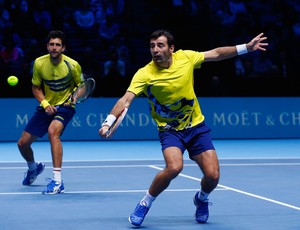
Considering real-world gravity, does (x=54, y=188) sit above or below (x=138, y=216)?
below

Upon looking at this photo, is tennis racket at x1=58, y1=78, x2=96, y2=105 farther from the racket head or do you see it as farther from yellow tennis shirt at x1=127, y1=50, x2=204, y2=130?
yellow tennis shirt at x1=127, y1=50, x2=204, y2=130

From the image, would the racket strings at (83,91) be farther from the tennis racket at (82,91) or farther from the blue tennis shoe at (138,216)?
the blue tennis shoe at (138,216)

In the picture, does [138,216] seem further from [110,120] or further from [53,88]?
[53,88]

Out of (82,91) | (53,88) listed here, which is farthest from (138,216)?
(53,88)

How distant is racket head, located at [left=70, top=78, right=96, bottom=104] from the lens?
31.4 ft

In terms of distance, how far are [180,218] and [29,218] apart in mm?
1363

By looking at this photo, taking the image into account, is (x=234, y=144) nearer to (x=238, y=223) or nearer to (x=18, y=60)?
(x=18, y=60)

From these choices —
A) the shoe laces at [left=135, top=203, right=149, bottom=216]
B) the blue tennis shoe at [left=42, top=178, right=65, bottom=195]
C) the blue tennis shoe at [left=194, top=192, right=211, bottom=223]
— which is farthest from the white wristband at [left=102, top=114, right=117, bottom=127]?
the blue tennis shoe at [left=42, top=178, right=65, bottom=195]

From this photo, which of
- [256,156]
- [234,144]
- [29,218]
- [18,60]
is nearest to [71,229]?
[29,218]

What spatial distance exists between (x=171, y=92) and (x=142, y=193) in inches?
89.0

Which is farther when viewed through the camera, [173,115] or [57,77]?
[57,77]

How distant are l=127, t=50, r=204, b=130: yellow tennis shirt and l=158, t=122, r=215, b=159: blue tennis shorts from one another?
5cm

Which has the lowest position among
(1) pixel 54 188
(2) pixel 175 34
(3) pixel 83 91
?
(2) pixel 175 34

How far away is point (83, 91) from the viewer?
9602 mm
